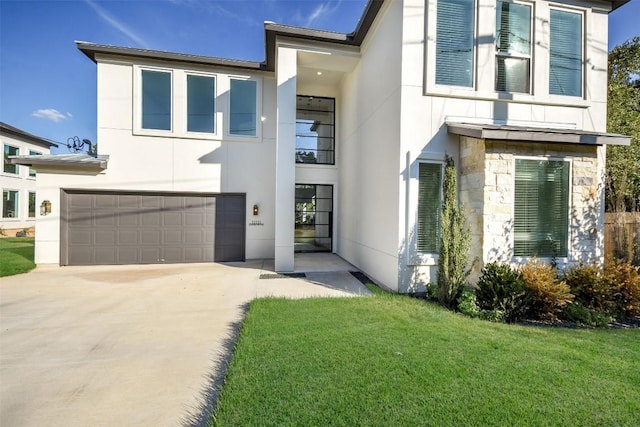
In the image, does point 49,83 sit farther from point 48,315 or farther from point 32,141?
point 48,315

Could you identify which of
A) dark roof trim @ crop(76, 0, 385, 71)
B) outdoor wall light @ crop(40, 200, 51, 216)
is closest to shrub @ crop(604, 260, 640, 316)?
dark roof trim @ crop(76, 0, 385, 71)

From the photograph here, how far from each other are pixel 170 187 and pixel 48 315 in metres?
4.97

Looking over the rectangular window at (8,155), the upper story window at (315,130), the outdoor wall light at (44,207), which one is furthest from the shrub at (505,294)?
the rectangular window at (8,155)

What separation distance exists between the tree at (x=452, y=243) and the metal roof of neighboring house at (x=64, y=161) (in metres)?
9.32

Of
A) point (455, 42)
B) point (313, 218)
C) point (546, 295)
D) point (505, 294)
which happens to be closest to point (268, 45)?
point (455, 42)

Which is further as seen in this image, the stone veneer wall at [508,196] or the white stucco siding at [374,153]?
the white stucco siding at [374,153]

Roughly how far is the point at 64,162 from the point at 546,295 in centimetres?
1199

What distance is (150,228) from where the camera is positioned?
345 inches

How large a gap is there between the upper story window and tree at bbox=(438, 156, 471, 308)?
5893mm

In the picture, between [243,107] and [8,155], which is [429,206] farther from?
[8,155]

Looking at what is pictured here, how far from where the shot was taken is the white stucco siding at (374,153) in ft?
19.5

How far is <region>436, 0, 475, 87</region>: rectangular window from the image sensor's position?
18.8 feet

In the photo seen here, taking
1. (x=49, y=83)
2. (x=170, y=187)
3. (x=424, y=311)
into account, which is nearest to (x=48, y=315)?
(x=170, y=187)

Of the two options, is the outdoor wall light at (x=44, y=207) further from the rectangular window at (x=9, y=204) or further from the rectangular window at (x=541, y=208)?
the rectangular window at (x=9, y=204)
